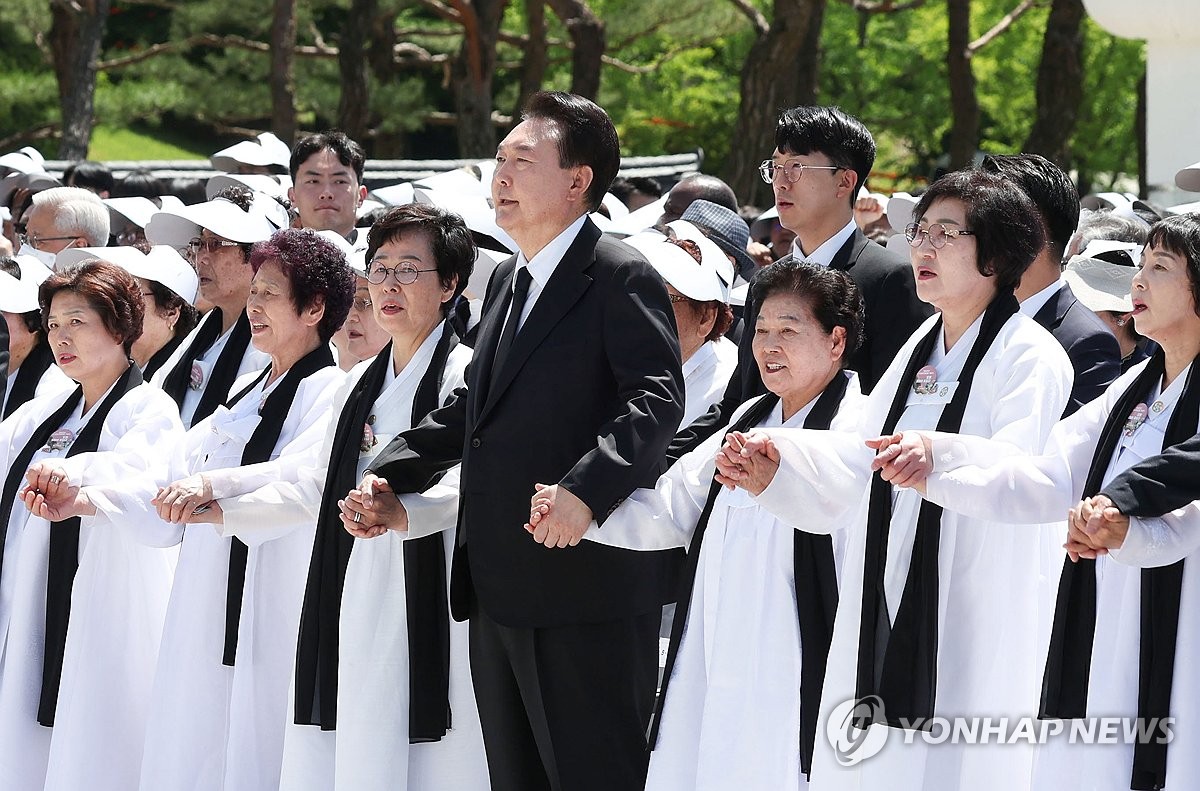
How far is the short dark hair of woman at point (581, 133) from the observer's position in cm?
380

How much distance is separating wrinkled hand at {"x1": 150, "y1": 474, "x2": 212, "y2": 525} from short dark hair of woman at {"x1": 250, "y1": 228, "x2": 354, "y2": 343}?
663mm

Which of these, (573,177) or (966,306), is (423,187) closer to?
(573,177)

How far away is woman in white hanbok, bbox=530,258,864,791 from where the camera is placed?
3678 millimetres

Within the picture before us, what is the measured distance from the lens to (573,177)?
3822 mm

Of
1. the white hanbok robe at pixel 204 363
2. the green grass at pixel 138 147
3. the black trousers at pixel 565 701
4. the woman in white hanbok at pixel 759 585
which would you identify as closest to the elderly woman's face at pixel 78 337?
the white hanbok robe at pixel 204 363

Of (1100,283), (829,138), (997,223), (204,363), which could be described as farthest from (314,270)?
(1100,283)

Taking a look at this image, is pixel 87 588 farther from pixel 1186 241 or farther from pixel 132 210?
pixel 1186 241

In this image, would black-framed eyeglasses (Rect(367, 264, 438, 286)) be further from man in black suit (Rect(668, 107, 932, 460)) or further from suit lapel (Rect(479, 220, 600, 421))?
man in black suit (Rect(668, 107, 932, 460))

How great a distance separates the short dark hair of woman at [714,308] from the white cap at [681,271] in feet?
0.16

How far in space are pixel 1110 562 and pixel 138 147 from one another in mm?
21994

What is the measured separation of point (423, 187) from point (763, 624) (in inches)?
147

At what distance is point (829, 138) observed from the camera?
4.71 meters

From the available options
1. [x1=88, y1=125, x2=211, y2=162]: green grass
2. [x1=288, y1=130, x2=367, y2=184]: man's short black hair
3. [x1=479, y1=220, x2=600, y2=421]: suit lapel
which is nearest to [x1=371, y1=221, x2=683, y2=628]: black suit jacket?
[x1=479, y1=220, x2=600, y2=421]: suit lapel

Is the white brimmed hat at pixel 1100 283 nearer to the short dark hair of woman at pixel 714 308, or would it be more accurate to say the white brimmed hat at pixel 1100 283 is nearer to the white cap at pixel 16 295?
the short dark hair of woman at pixel 714 308
